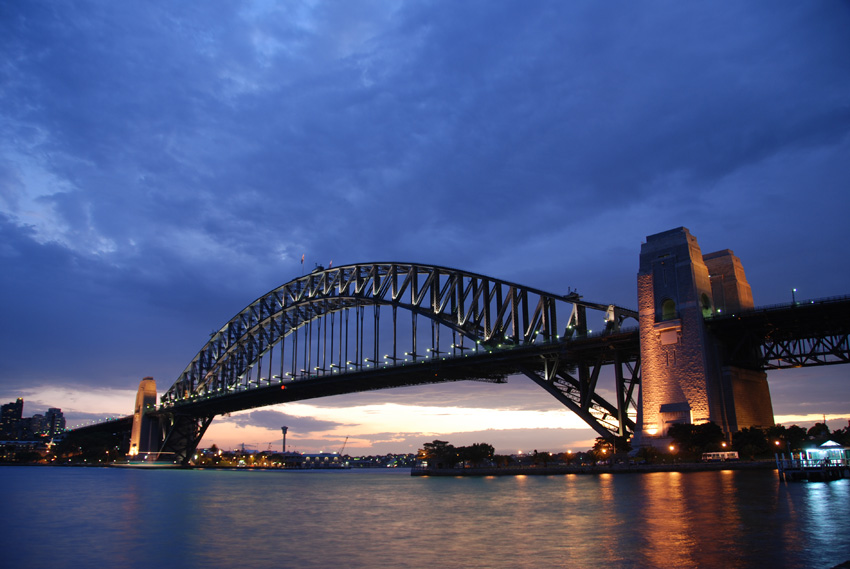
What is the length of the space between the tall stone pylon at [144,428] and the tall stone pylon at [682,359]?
10288 centimetres

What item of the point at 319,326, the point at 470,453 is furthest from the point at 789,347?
the point at 319,326

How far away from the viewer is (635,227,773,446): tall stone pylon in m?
52.3

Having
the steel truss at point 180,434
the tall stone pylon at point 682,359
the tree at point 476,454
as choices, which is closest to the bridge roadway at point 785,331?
the tall stone pylon at point 682,359

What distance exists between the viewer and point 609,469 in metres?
58.1

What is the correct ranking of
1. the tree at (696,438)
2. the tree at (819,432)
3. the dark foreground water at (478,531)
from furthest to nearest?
the tree at (819,432)
the tree at (696,438)
the dark foreground water at (478,531)

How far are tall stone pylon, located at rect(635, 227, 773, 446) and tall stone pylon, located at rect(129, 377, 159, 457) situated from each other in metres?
103

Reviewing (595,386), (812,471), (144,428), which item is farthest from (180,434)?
(812,471)

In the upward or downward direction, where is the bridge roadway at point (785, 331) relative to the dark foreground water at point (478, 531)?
upward

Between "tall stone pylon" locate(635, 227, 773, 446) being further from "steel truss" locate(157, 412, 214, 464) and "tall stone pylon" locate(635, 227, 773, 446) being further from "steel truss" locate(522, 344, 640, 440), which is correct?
"steel truss" locate(157, 412, 214, 464)

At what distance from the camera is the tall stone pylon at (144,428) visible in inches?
5143

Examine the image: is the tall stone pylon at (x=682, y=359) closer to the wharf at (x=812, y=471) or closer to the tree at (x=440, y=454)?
the wharf at (x=812, y=471)

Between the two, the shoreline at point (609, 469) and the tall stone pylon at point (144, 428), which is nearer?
the shoreline at point (609, 469)

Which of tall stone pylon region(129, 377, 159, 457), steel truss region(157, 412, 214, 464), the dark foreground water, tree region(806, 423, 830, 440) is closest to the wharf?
the dark foreground water

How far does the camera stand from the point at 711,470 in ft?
163
